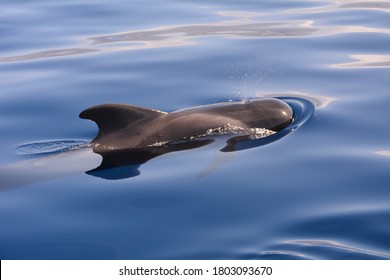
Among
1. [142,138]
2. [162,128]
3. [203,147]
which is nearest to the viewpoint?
[203,147]

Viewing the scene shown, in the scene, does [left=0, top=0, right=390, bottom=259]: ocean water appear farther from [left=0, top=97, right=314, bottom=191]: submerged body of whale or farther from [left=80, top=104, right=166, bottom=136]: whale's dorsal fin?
[left=80, top=104, right=166, bottom=136]: whale's dorsal fin

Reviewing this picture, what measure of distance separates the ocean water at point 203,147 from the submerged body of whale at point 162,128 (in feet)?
0.78

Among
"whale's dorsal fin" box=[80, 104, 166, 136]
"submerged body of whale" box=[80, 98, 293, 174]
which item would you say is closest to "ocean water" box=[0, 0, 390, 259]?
"submerged body of whale" box=[80, 98, 293, 174]

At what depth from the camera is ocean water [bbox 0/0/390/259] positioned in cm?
724

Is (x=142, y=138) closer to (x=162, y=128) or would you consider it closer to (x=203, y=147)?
(x=162, y=128)

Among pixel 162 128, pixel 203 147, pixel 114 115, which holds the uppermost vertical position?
pixel 114 115

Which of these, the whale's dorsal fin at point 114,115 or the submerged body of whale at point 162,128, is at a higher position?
the whale's dorsal fin at point 114,115

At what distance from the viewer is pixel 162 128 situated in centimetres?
977

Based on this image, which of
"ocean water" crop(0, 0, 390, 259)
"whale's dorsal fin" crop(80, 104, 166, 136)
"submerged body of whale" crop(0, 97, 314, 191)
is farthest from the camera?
"whale's dorsal fin" crop(80, 104, 166, 136)

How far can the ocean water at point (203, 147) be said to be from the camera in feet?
23.7

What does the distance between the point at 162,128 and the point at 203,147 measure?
570 mm

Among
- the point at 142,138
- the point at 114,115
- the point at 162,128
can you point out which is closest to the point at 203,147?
the point at 162,128

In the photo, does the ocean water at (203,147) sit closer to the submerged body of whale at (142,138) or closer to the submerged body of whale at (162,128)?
the submerged body of whale at (142,138)

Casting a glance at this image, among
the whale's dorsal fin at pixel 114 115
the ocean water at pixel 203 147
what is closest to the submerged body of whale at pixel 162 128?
the whale's dorsal fin at pixel 114 115
